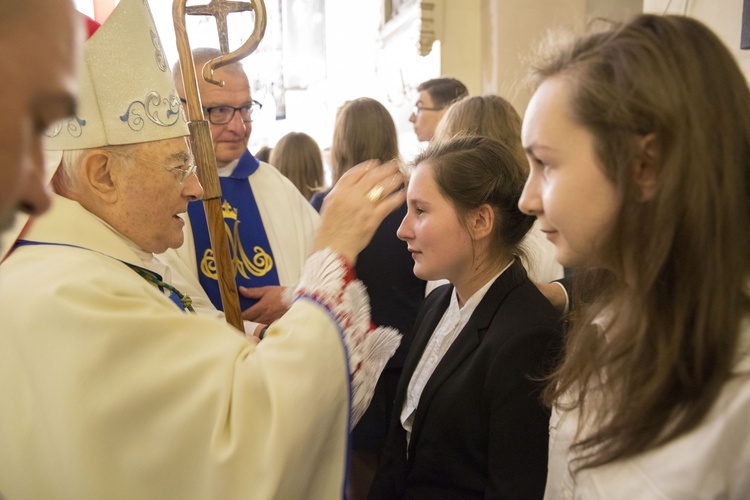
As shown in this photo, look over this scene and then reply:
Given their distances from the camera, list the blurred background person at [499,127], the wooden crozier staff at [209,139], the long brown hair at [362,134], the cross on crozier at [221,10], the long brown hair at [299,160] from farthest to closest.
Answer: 1. the long brown hair at [299,160]
2. the long brown hair at [362,134]
3. the blurred background person at [499,127]
4. the cross on crozier at [221,10]
5. the wooden crozier staff at [209,139]

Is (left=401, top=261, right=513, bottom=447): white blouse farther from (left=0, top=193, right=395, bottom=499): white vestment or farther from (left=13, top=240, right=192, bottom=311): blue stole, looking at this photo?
(left=13, top=240, right=192, bottom=311): blue stole

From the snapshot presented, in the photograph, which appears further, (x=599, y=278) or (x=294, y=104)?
(x=294, y=104)

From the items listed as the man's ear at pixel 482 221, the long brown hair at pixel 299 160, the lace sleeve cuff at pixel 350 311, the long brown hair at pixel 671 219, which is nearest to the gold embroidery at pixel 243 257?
the man's ear at pixel 482 221

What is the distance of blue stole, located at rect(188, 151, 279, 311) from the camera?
8.59ft

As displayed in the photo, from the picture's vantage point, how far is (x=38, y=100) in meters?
0.48

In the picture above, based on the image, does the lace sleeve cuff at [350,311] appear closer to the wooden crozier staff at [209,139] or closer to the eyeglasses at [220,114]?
the wooden crozier staff at [209,139]

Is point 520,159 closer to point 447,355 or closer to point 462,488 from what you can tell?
point 447,355

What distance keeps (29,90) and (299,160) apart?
12.7 feet

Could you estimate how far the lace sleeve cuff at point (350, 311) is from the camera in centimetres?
145

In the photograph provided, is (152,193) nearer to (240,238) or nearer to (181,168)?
(181,168)

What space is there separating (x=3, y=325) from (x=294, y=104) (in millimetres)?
10625

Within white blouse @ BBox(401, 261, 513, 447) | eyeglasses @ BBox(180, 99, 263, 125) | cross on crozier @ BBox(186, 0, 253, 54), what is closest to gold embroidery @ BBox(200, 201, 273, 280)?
eyeglasses @ BBox(180, 99, 263, 125)

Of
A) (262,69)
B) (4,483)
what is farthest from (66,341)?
(262,69)

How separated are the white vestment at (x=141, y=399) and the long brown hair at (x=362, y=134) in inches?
70.9
